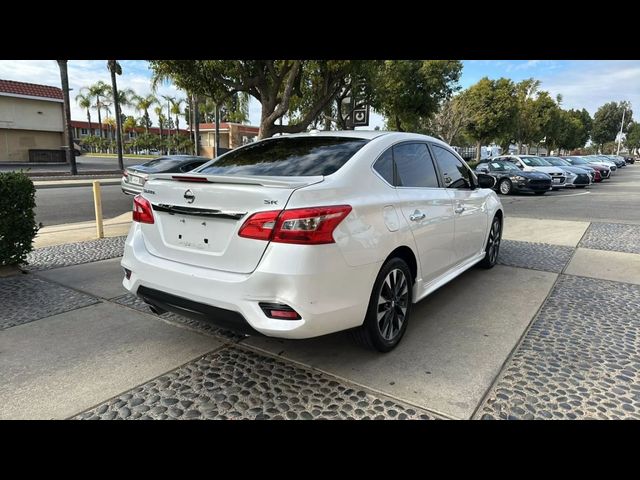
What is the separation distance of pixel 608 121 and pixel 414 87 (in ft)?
291

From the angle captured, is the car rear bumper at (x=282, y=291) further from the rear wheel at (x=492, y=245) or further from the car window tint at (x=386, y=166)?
the rear wheel at (x=492, y=245)

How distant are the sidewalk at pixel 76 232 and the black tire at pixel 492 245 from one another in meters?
6.21

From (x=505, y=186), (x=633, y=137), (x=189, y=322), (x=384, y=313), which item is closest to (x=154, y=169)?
(x=189, y=322)

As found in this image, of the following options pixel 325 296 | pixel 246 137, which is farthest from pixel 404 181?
pixel 246 137

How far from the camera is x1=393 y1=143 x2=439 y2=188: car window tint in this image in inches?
142

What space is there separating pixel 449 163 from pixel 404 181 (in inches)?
49.2

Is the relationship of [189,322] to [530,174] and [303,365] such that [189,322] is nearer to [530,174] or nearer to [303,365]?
[303,365]

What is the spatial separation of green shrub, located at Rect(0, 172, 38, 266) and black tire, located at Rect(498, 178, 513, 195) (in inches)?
642

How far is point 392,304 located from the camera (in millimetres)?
3285

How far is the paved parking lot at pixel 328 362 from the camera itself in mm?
2660

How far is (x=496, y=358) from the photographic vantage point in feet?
10.8

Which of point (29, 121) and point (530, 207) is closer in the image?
point (530, 207)

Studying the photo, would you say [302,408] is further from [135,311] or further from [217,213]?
[135,311]

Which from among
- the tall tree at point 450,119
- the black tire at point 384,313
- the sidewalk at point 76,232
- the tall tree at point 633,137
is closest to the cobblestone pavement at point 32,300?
the sidewalk at point 76,232
